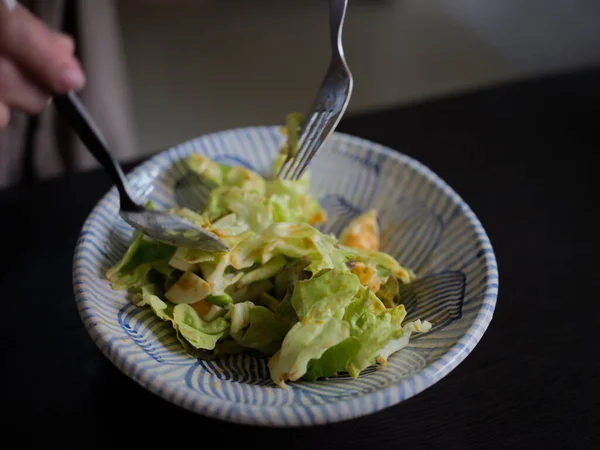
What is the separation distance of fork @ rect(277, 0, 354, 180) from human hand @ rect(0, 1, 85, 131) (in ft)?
1.26

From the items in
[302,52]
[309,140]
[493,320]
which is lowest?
[302,52]

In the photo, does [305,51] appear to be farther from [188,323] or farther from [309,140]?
[188,323]

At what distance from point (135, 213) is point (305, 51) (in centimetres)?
280

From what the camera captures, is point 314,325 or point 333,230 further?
point 333,230

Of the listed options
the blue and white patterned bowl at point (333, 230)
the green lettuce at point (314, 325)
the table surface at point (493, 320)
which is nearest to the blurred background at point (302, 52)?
the table surface at point (493, 320)

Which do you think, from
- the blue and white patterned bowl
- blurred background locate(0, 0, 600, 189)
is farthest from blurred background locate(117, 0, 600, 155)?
the blue and white patterned bowl

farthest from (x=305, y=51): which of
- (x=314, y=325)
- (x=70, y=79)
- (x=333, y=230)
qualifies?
(x=314, y=325)

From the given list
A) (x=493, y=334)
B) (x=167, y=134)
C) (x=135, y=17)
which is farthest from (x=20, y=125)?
(x=135, y=17)

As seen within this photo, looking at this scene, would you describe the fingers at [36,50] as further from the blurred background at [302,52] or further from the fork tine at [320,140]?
the blurred background at [302,52]

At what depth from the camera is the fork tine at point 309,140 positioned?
105 cm

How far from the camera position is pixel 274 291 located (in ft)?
3.18

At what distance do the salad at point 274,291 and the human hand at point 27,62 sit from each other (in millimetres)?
324

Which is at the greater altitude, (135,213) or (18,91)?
(18,91)

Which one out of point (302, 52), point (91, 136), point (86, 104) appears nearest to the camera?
point (91, 136)
